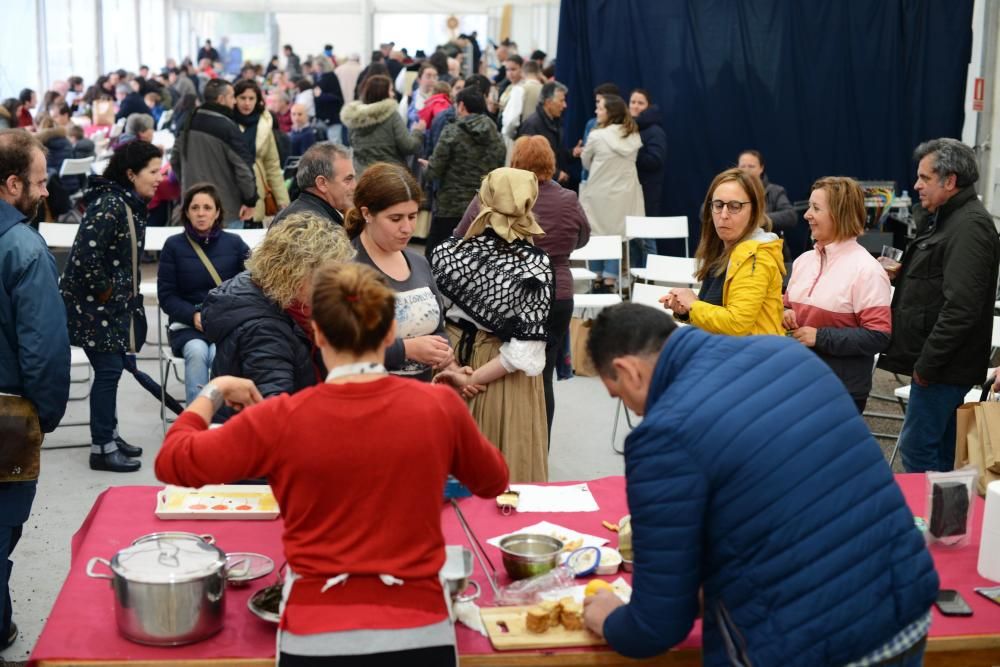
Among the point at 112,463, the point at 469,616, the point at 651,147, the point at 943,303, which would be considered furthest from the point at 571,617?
the point at 651,147

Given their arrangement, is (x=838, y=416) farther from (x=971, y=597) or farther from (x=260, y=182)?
(x=260, y=182)

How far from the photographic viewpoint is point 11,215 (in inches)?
123

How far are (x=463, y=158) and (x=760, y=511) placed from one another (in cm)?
628

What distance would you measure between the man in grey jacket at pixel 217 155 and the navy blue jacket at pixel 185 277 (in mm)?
1815

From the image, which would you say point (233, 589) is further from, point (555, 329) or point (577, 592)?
point (555, 329)

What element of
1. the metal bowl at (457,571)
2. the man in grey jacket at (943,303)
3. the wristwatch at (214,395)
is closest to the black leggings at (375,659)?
the metal bowl at (457,571)

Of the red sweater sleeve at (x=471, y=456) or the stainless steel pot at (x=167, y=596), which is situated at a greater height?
the red sweater sleeve at (x=471, y=456)

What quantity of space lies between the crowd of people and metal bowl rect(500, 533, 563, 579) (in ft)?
0.79

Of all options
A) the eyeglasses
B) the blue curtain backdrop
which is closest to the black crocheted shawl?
the eyeglasses

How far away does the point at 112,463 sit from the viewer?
17.4ft

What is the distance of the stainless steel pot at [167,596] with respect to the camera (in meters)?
2.09

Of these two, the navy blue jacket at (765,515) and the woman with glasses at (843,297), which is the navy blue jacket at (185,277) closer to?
the woman with glasses at (843,297)

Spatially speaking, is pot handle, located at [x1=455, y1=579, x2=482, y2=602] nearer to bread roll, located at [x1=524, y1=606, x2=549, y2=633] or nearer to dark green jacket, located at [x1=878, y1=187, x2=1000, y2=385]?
bread roll, located at [x1=524, y1=606, x2=549, y2=633]

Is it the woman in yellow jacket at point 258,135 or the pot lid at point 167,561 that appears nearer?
the pot lid at point 167,561
